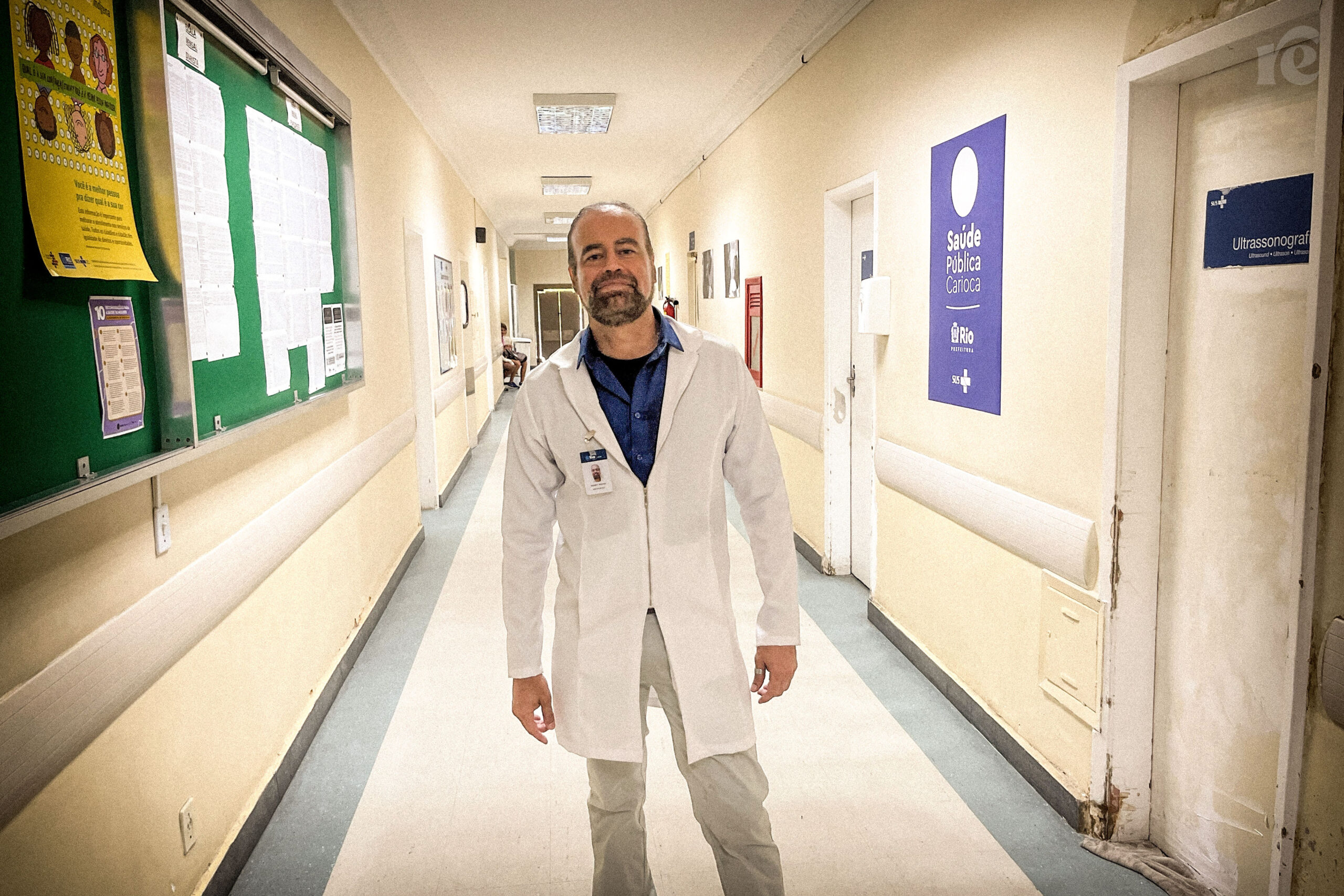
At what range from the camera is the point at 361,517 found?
13.8ft

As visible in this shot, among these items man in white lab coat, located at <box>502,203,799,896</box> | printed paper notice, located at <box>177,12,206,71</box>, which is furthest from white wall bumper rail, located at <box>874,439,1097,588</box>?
printed paper notice, located at <box>177,12,206,71</box>

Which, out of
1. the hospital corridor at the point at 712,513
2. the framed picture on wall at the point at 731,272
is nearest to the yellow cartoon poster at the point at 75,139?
the hospital corridor at the point at 712,513

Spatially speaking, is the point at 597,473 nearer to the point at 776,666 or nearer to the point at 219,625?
the point at 776,666

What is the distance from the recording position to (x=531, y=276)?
22234mm

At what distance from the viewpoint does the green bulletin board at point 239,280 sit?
7.57ft

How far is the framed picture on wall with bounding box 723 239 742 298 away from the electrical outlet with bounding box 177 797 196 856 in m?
5.59

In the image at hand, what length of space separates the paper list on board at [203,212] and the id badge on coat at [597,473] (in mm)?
1041

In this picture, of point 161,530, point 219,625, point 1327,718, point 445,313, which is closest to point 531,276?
point 445,313

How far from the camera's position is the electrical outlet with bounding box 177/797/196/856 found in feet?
6.90

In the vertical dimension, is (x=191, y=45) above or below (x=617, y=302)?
above

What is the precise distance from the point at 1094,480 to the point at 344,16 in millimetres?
3866

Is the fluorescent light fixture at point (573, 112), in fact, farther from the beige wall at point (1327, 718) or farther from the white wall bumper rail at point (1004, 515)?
the beige wall at point (1327, 718)

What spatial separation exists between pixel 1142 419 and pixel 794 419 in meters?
3.38

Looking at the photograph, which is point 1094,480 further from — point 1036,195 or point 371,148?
point 371,148
